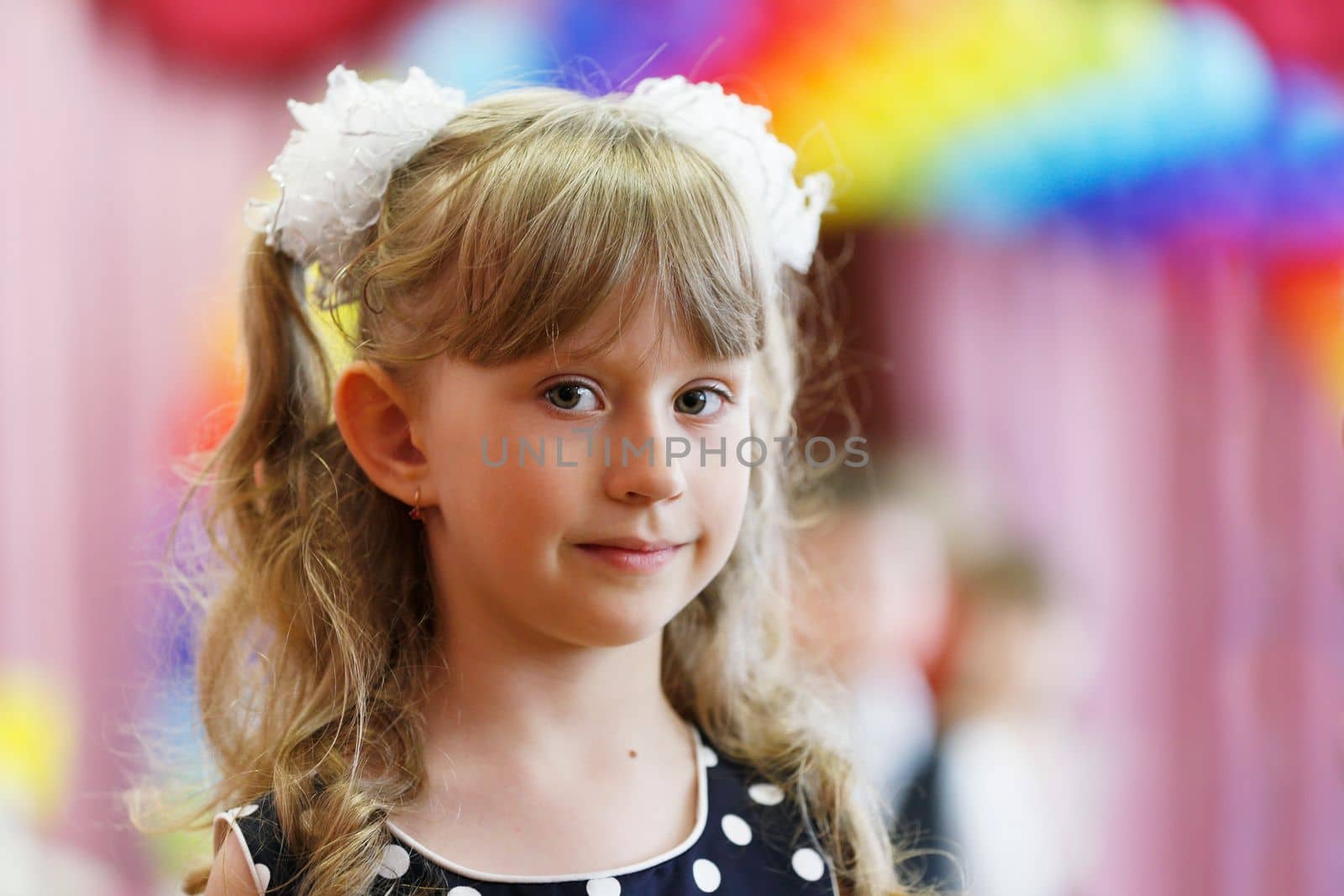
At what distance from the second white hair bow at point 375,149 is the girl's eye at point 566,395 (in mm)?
197

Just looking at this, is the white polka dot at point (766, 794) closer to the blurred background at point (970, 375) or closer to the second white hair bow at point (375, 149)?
the second white hair bow at point (375, 149)

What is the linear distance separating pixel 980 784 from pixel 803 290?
1011 mm

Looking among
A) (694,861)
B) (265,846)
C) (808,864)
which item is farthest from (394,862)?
(808,864)

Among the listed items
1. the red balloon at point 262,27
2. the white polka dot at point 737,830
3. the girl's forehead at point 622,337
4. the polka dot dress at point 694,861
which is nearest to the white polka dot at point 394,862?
the polka dot dress at point 694,861

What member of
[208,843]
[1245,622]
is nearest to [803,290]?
[208,843]

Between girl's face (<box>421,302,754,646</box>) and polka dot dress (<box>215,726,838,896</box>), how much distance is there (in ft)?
0.54

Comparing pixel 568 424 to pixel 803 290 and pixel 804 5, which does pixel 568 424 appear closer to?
pixel 803 290

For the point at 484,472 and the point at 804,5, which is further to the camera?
the point at 804,5

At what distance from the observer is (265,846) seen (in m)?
0.83

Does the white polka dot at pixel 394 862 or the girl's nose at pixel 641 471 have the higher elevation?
the girl's nose at pixel 641 471

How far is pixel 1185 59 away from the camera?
1722 mm

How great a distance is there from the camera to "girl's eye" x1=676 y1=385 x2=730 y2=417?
2.75 ft

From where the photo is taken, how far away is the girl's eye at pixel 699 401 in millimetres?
839

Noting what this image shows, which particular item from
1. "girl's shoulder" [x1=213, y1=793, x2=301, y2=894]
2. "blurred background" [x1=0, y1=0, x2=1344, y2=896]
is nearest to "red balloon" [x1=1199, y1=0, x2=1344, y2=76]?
"blurred background" [x1=0, y1=0, x2=1344, y2=896]
